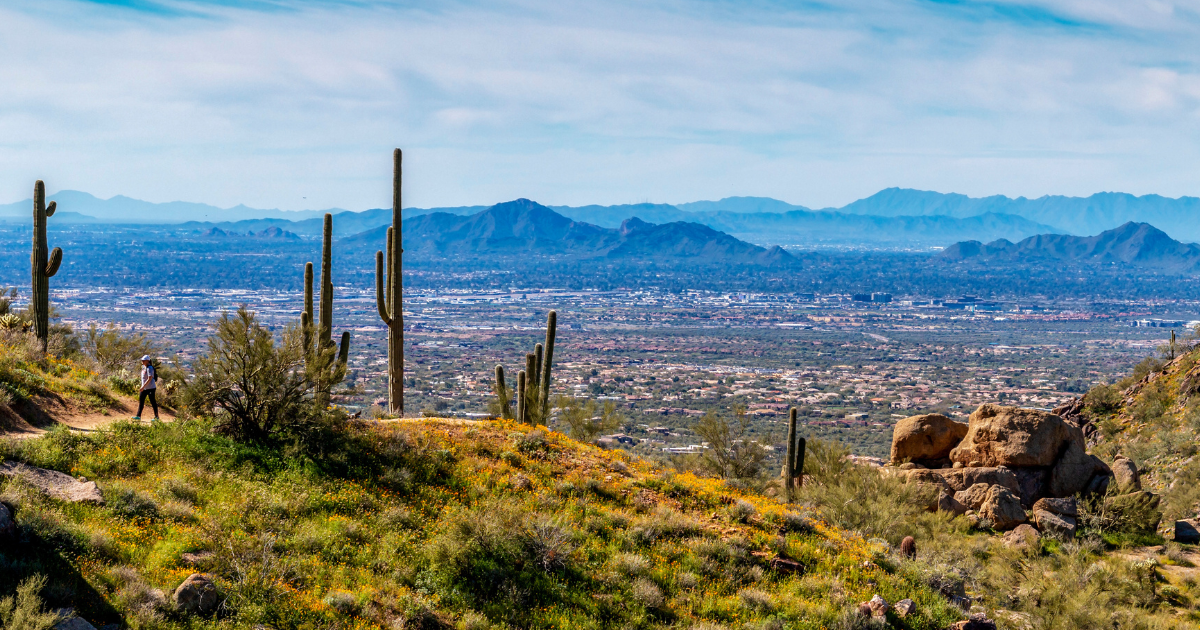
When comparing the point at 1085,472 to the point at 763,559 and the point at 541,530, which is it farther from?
the point at 541,530

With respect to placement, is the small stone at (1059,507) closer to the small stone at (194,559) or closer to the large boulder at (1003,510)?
the large boulder at (1003,510)

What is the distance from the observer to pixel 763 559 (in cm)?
1222

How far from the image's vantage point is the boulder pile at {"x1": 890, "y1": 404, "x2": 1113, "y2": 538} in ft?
54.5

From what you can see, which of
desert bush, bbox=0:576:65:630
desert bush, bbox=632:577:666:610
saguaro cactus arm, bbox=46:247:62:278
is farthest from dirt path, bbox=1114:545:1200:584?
saguaro cactus arm, bbox=46:247:62:278

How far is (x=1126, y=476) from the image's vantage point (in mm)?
17438

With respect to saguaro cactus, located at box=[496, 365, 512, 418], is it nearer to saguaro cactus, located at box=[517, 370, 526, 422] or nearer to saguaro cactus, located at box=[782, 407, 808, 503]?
saguaro cactus, located at box=[517, 370, 526, 422]

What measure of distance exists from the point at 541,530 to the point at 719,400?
178ft

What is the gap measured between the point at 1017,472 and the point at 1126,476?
207cm

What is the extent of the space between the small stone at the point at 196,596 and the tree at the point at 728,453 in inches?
531

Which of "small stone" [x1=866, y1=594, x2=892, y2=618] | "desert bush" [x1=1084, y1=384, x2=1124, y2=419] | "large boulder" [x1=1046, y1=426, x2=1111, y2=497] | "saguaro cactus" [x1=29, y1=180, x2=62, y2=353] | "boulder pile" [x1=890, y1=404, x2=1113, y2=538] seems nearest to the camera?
"small stone" [x1=866, y1=594, x2=892, y2=618]

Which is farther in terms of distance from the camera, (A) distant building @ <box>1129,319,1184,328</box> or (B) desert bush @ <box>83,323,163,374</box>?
(A) distant building @ <box>1129,319,1184,328</box>

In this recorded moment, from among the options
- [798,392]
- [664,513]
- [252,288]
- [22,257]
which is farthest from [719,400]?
[22,257]

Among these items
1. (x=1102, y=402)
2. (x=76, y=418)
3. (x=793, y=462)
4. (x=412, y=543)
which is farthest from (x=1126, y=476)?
(x=76, y=418)

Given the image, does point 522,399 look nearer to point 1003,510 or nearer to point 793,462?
point 793,462
